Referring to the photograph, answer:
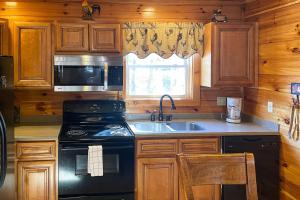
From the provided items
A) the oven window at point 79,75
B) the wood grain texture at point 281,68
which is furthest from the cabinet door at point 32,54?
the wood grain texture at point 281,68

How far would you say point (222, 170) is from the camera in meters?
1.98

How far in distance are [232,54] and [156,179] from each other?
→ 145cm

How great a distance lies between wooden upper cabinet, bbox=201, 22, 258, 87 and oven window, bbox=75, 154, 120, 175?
1231 mm

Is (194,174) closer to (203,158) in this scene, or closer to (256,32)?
(203,158)

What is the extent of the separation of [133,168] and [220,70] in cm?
131

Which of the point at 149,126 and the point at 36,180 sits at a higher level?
the point at 149,126

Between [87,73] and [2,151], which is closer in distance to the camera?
[2,151]

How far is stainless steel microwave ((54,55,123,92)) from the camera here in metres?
3.73

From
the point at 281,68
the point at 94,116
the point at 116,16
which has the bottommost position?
the point at 94,116

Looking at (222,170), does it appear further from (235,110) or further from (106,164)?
(235,110)

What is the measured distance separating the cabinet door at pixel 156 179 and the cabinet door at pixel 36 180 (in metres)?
0.77

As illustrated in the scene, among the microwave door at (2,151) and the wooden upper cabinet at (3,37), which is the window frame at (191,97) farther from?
the microwave door at (2,151)

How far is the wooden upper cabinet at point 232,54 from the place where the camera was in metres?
3.91

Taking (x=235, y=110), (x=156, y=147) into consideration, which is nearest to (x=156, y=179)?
(x=156, y=147)
